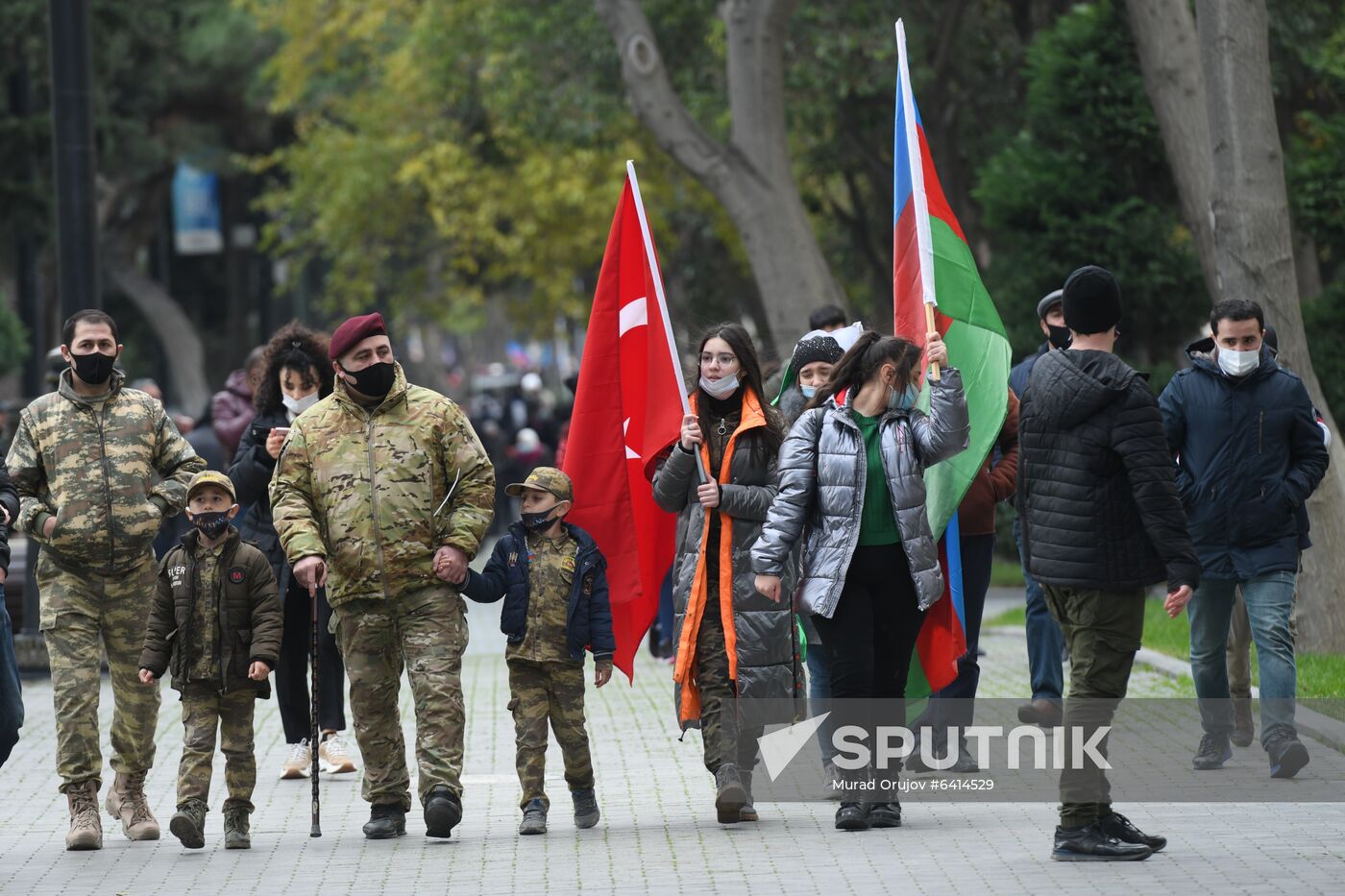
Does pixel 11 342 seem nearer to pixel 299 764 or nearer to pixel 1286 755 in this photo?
pixel 299 764

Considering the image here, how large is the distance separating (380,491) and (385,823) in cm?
127

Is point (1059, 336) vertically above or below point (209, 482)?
above

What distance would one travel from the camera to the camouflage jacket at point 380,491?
7844 mm

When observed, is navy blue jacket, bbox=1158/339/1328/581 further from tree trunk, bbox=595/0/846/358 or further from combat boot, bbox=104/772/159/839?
tree trunk, bbox=595/0/846/358

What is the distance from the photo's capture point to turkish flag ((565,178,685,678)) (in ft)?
28.1

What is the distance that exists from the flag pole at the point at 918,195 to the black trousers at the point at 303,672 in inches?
114

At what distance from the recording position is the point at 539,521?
26.8 feet

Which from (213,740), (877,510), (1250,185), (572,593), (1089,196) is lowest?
(213,740)

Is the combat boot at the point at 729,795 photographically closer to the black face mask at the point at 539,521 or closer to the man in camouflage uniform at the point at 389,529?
the man in camouflage uniform at the point at 389,529

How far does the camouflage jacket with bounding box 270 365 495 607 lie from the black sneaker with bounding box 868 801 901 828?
1741 millimetres

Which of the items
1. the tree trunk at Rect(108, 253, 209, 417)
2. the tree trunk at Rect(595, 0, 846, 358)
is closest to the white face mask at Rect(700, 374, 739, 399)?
the tree trunk at Rect(595, 0, 846, 358)

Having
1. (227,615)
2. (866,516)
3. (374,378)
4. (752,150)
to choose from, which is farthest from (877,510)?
(752,150)

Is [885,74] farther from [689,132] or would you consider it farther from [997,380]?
[997,380]

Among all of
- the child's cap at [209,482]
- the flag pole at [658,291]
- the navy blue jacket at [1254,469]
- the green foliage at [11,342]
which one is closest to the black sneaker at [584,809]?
the flag pole at [658,291]
